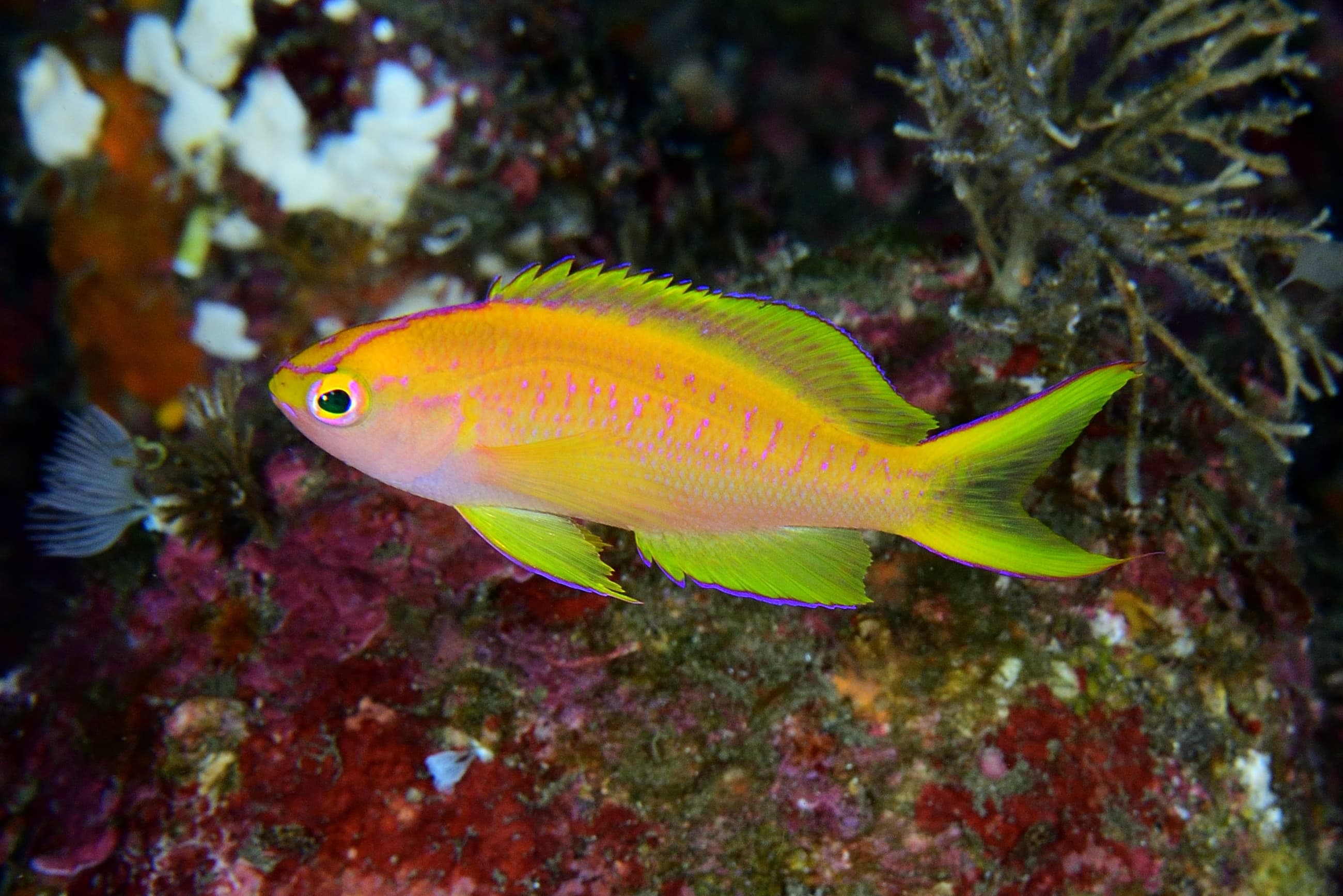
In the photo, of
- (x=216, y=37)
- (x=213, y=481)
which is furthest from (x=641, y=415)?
(x=216, y=37)

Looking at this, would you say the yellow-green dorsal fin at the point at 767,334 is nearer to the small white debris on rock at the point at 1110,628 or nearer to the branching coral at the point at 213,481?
the small white debris on rock at the point at 1110,628

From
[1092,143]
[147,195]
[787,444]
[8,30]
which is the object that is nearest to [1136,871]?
[787,444]

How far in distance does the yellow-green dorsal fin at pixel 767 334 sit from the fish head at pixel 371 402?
1.31 ft

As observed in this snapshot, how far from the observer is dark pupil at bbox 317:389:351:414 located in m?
2.26

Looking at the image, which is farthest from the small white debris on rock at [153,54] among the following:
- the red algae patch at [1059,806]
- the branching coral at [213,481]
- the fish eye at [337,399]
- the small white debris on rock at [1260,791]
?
the small white debris on rock at [1260,791]

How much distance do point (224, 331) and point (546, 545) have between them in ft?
13.5

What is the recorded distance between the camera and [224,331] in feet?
17.0

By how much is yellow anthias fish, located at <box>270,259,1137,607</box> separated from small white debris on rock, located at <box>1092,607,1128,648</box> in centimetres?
121

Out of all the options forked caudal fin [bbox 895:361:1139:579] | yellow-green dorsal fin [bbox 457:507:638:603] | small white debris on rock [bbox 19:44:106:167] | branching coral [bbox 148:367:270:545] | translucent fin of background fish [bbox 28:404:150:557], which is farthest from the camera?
small white debris on rock [bbox 19:44:106:167]

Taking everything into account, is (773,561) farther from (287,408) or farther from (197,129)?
(197,129)

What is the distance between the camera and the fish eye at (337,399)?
7.41 feet

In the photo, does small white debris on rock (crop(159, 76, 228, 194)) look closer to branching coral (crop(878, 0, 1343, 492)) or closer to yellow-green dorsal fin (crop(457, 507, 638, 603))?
yellow-green dorsal fin (crop(457, 507, 638, 603))

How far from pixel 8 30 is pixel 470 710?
7.18 m

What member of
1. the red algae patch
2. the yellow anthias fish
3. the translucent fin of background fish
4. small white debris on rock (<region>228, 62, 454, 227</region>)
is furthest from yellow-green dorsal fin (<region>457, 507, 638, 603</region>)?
small white debris on rock (<region>228, 62, 454, 227</region>)
